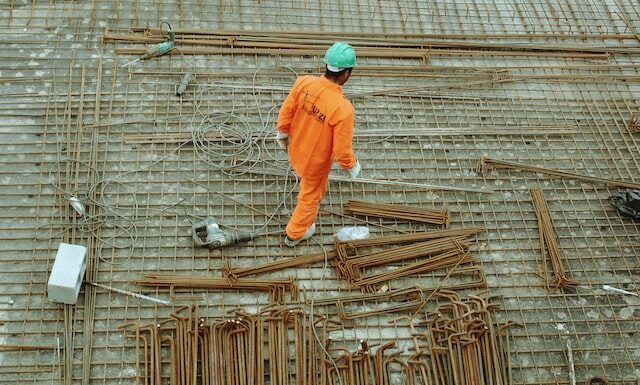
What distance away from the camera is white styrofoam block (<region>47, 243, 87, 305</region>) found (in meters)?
4.08

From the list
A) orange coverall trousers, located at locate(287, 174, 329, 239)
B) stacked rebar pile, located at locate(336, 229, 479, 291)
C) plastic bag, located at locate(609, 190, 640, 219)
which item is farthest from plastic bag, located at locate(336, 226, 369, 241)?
plastic bag, located at locate(609, 190, 640, 219)

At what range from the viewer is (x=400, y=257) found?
4.74m

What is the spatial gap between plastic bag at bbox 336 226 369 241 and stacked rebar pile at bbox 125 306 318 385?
2.81ft

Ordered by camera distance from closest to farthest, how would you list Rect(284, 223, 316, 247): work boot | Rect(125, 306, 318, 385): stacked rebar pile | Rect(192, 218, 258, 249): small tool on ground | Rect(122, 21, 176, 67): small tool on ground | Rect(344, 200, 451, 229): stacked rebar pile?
1. Rect(125, 306, 318, 385): stacked rebar pile
2. Rect(192, 218, 258, 249): small tool on ground
3. Rect(284, 223, 316, 247): work boot
4. Rect(344, 200, 451, 229): stacked rebar pile
5. Rect(122, 21, 176, 67): small tool on ground

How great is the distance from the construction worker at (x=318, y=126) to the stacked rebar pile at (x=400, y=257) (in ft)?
1.64

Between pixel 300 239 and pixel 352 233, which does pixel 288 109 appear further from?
pixel 352 233

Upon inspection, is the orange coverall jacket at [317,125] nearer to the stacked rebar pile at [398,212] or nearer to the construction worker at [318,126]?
the construction worker at [318,126]

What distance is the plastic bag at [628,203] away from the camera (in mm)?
5137

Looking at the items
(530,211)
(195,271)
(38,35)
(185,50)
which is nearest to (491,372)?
(530,211)

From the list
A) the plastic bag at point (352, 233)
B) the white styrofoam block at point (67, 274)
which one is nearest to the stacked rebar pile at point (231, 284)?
the white styrofoam block at point (67, 274)

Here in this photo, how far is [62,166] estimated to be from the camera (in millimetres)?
4984

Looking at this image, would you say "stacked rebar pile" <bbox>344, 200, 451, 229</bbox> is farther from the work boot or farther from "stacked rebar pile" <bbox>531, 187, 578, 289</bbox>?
"stacked rebar pile" <bbox>531, 187, 578, 289</bbox>

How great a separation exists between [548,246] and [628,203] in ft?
2.85

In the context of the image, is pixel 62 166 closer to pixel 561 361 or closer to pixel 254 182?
pixel 254 182
